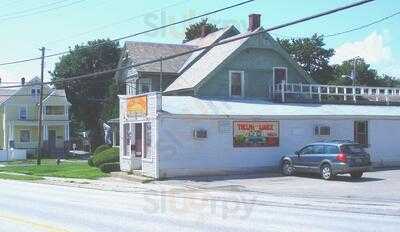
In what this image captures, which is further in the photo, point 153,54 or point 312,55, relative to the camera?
point 312,55

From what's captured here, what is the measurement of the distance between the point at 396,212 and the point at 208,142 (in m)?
14.1

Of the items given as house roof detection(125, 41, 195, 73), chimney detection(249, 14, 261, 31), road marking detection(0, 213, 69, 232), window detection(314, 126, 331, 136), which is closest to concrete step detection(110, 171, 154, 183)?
window detection(314, 126, 331, 136)

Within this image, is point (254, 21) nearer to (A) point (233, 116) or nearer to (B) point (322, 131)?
(B) point (322, 131)

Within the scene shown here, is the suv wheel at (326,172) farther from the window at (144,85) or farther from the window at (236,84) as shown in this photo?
the window at (144,85)

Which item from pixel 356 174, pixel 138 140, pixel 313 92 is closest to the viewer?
pixel 356 174

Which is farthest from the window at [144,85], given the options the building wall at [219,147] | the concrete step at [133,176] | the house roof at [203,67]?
the building wall at [219,147]

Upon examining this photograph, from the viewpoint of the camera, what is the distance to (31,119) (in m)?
70.4

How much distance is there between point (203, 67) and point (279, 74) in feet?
16.7

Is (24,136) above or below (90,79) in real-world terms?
below

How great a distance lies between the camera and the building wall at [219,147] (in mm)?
28766

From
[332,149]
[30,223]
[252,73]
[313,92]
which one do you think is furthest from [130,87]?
[30,223]

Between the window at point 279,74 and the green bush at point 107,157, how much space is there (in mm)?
11397

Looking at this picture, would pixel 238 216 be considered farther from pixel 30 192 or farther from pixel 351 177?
pixel 351 177

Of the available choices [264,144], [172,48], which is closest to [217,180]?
[264,144]
